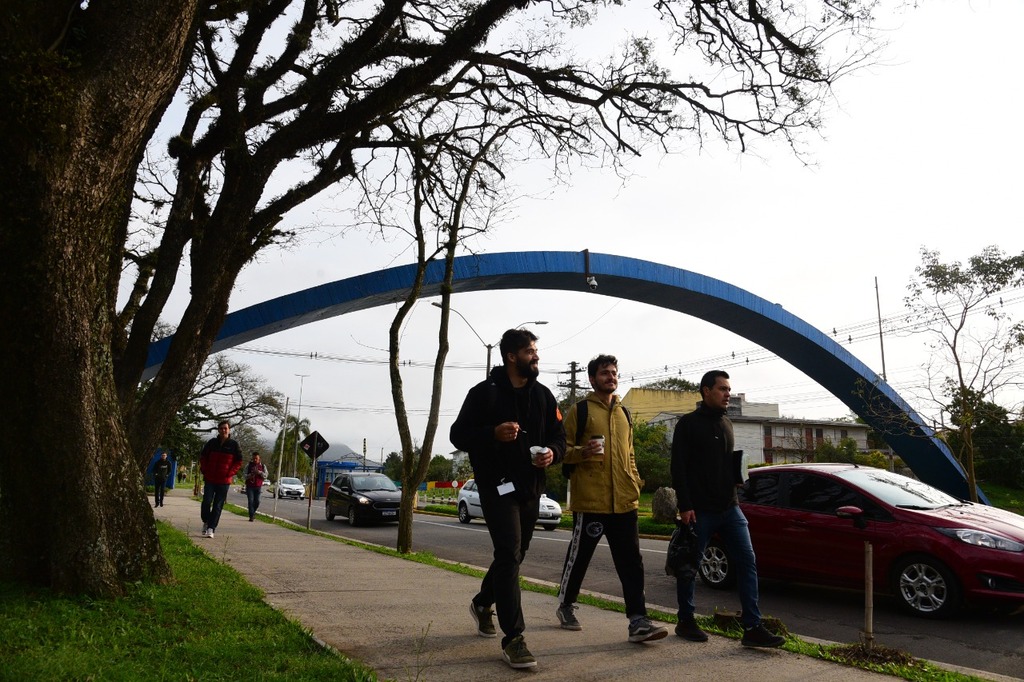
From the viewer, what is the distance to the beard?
4.51 m

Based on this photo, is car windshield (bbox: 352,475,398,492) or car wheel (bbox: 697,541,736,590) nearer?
car wheel (bbox: 697,541,736,590)

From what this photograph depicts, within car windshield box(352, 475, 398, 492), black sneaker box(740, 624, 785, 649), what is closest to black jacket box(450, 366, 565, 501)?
black sneaker box(740, 624, 785, 649)

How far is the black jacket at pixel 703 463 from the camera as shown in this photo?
507 centimetres

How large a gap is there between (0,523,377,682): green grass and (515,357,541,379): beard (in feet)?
6.04

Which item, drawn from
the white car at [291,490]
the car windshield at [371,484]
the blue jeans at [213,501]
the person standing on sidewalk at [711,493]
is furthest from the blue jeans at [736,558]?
the white car at [291,490]

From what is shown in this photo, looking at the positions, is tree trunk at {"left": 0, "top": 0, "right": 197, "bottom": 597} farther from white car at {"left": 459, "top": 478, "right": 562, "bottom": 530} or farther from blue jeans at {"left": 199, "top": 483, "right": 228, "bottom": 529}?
white car at {"left": 459, "top": 478, "right": 562, "bottom": 530}

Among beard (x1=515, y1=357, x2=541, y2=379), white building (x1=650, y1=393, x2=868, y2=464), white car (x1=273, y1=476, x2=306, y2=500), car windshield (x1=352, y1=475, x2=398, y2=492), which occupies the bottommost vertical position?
white car (x1=273, y1=476, x2=306, y2=500)

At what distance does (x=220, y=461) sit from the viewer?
1205 cm

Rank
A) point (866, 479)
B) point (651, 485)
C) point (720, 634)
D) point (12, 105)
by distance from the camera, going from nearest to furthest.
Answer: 1. point (12, 105)
2. point (720, 634)
3. point (866, 479)
4. point (651, 485)

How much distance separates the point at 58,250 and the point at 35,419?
1047 mm

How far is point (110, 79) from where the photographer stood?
4789 millimetres

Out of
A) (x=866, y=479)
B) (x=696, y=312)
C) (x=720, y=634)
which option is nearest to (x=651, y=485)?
(x=696, y=312)

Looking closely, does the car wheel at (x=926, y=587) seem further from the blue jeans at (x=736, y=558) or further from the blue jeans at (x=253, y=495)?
the blue jeans at (x=253, y=495)

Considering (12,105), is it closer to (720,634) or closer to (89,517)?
(89,517)
